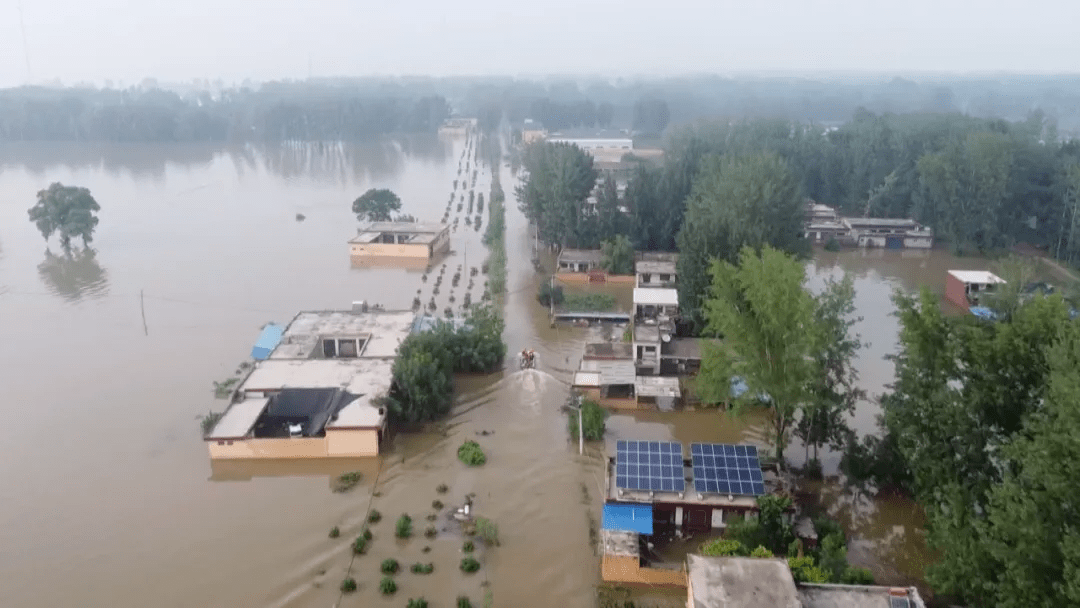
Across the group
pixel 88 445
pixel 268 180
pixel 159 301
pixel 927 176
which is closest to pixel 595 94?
pixel 268 180

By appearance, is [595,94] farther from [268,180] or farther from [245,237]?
[245,237]

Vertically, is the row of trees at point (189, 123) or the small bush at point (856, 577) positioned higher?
the row of trees at point (189, 123)

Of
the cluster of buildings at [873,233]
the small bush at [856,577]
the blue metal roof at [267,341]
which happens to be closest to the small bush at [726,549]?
the small bush at [856,577]

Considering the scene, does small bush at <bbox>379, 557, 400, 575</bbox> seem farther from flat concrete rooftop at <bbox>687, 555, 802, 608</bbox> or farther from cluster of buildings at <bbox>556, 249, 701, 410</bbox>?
cluster of buildings at <bbox>556, 249, 701, 410</bbox>

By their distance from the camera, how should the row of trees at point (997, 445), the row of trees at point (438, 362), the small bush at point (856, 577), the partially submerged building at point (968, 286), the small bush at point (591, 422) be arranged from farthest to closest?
the partially submerged building at point (968, 286)
the row of trees at point (438, 362)
the small bush at point (591, 422)
the small bush at point (856, 577)
the row of trees at point (997, 445)

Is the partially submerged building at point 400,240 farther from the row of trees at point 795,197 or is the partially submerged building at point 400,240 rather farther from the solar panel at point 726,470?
the solar panel at point 726,470

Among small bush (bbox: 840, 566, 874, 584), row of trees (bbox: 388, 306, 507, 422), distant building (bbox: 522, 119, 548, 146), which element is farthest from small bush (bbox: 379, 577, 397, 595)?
distant building (bbox: 522, 119, 548, 146)
